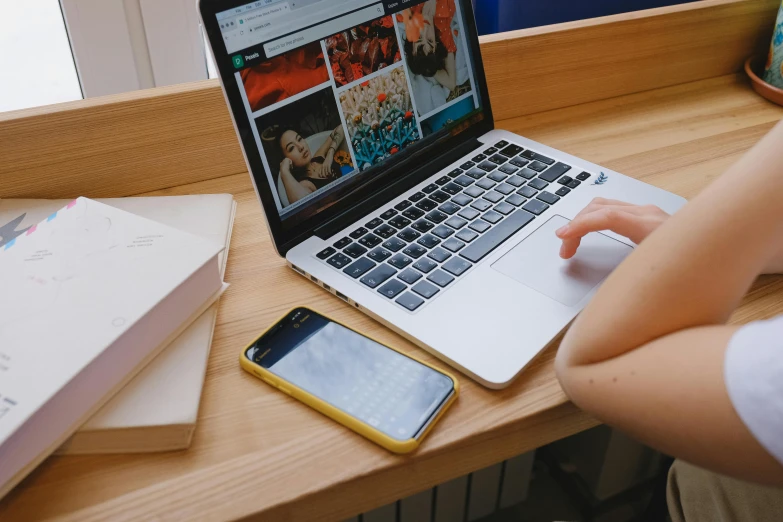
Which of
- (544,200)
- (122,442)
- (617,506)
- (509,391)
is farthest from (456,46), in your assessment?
(617,506)

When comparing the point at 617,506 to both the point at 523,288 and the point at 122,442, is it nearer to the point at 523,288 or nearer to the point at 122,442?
the point at 523,288

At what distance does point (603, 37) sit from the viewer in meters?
0.94

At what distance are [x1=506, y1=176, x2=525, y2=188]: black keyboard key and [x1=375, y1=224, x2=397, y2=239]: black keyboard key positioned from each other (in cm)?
16

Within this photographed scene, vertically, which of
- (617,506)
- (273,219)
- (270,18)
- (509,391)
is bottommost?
(617,506)

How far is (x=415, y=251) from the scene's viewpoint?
0.63 metres

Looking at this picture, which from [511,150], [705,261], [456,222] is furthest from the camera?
[511,150]

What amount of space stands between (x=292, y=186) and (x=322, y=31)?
0.16m

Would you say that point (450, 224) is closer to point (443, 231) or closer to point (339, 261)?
point (443, 231)

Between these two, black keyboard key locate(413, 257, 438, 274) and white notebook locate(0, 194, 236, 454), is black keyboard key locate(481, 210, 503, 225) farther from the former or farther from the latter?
white notebook locate(0, 194, 236, 454)

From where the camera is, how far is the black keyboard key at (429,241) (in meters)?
0.64

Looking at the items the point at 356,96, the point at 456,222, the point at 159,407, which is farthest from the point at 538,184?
the point at 159,407

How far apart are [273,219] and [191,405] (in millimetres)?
209

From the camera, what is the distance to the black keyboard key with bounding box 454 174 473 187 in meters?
0.74

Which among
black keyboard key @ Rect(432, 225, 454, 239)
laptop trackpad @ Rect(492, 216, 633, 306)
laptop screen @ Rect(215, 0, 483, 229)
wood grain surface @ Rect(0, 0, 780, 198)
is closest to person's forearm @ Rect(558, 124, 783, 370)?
laptop trackpad @ Rect(492, 216, 633, 306)
